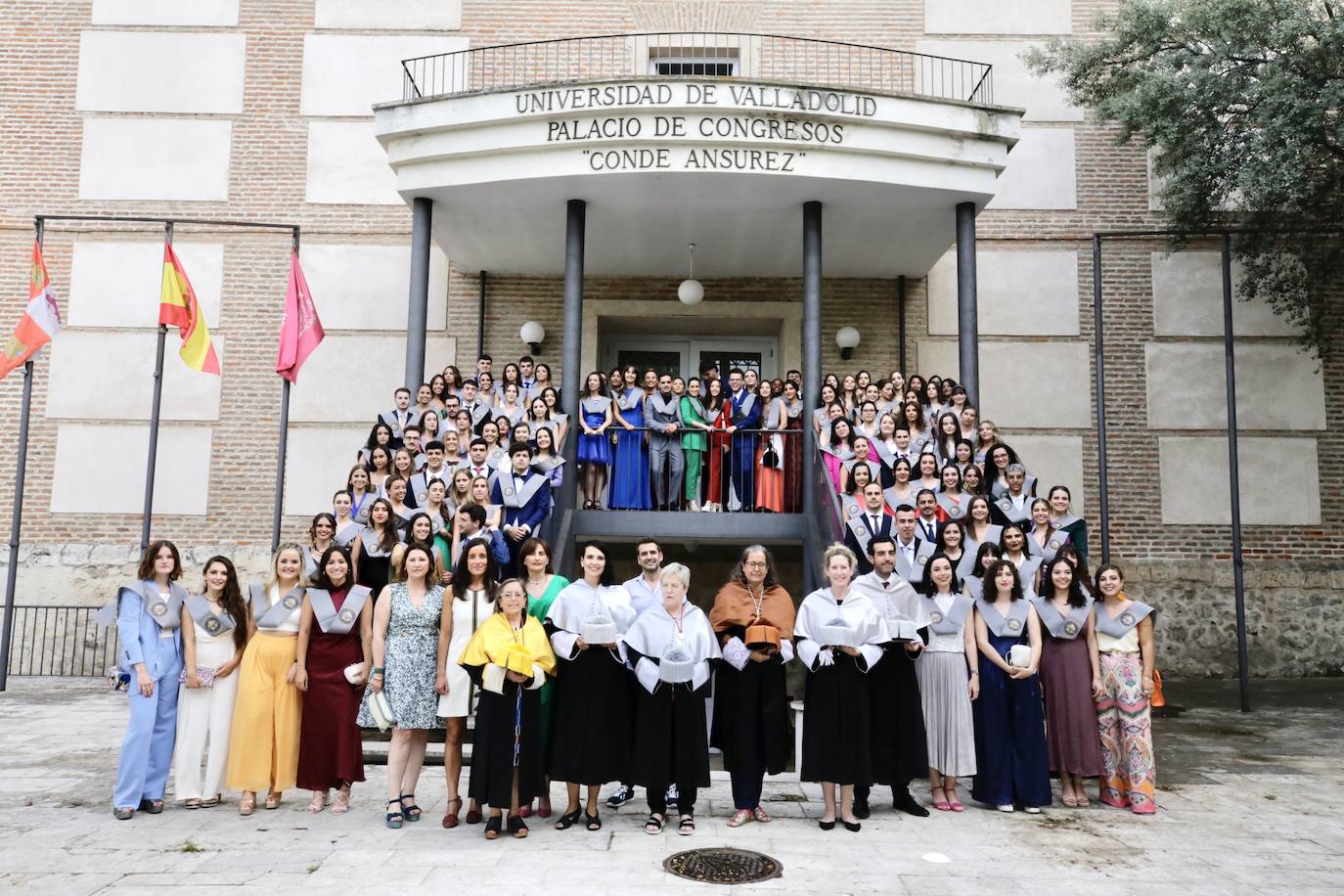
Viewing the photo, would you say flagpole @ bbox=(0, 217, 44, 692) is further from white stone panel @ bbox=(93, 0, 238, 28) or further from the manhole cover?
the manhole cover

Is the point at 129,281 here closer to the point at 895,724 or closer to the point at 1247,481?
the point at 895,724

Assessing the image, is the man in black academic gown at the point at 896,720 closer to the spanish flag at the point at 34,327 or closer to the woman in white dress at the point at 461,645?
the woman in white dress at the point at 461,645

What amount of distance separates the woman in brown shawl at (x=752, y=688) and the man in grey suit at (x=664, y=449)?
4509 mm

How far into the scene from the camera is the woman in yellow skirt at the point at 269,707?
6.22m

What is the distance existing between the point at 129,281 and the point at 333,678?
32.5 ft

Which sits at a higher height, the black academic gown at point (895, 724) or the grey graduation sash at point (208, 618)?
the grey graduation sash at point (208, 618)

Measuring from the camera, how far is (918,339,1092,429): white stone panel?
44.2ft

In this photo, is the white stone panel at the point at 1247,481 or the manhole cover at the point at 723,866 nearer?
the manhole cover at the point at 723,866

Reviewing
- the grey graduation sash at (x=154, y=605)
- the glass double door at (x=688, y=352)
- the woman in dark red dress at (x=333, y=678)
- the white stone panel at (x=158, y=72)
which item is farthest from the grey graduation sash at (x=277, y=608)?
the white stone panel at (x=158, y=72)

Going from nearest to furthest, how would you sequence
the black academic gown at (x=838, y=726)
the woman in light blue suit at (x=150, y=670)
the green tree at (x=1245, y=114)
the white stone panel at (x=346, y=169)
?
1. the black academic gown at (x=838, y=726)
2. the woman in light blue suit at (x=150, y=670)
3. the green tree at (x=1245, y=114)
4. the white stone panel at (x=346, y=169)

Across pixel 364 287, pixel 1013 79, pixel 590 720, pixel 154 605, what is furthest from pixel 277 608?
pixel 1013 79

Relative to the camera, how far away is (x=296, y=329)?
11414 mm

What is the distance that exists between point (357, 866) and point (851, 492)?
5190 mm

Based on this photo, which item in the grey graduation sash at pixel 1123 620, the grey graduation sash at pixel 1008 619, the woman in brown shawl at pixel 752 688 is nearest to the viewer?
the woman in brown shawl at pixel 752 688
